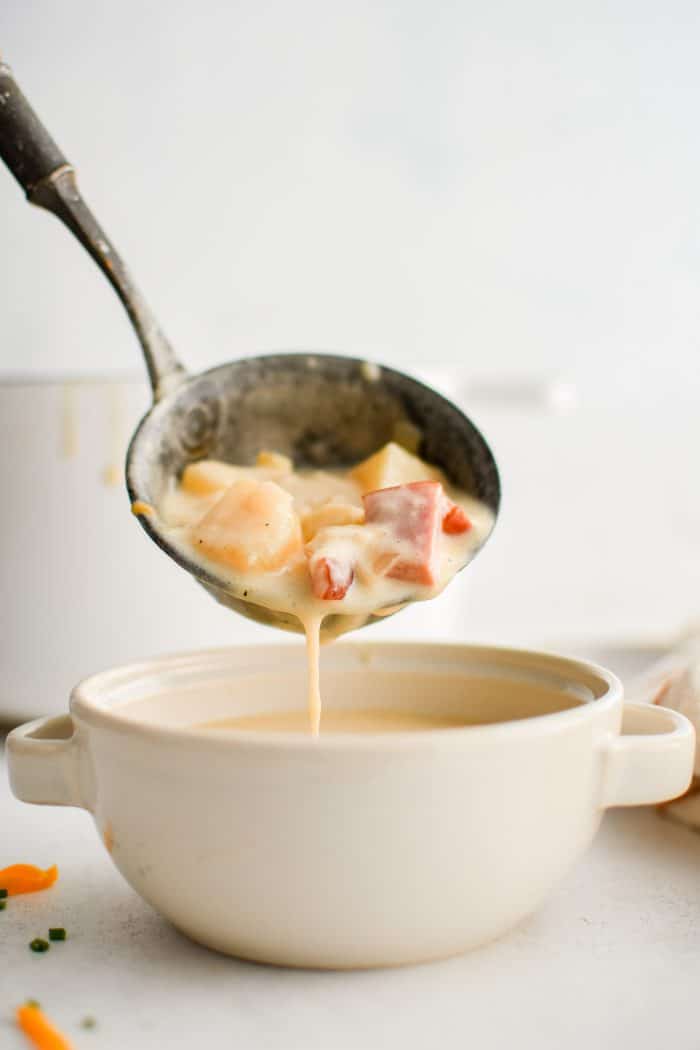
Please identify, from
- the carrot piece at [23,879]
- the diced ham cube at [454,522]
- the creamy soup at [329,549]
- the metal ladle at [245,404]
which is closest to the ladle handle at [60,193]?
the metal ladle at [245,404]

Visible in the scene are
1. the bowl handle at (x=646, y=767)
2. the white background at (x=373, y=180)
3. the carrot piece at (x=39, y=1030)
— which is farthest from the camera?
the white background at (x=373, y=180)

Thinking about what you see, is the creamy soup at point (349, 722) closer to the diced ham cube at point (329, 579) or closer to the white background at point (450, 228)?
the diced ham cube at point (329, 579)

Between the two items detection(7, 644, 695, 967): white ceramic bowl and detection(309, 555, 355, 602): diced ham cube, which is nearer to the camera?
detection(7, 644, 695, 967): white ceramic bowl

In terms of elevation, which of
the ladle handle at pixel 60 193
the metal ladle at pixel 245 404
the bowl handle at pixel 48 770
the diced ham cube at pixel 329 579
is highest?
the ladle handle at pixel 60 193

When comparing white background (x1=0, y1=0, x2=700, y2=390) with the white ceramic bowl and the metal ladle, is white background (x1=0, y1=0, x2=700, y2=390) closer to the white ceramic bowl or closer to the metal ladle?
the metal ladle

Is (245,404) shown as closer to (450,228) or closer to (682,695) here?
(682,695)

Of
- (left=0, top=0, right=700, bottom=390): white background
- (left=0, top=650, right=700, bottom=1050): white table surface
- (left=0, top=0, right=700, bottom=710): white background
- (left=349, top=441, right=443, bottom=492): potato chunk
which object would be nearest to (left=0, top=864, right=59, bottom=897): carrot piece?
(left=0, top=650, right=700, bottom=1050): white table surface
